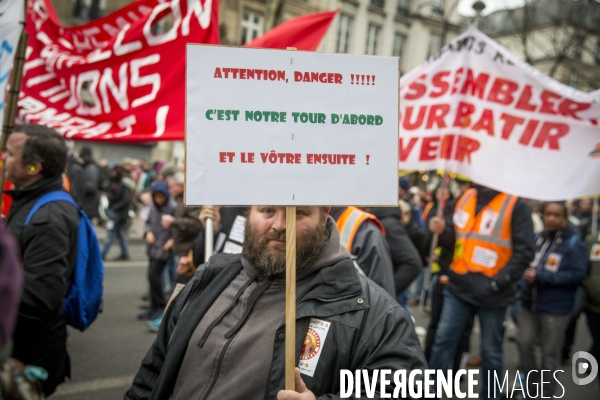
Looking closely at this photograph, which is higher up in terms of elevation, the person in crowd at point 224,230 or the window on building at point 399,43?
the window on building at point 399,43

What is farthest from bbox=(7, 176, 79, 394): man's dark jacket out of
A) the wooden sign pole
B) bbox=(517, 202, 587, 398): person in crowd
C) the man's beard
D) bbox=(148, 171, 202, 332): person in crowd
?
bbox=(517, 202, 587, 398): person in crowd

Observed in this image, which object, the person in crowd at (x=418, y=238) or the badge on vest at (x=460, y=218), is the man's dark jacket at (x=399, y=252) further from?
the person in crowd at (x=418, y=238)

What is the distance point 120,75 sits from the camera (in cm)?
373

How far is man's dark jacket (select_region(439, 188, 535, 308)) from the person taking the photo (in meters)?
4.01

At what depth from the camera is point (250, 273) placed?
209 centimetres

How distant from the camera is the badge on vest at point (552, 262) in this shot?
15.0 feet

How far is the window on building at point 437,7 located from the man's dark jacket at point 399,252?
101 ft

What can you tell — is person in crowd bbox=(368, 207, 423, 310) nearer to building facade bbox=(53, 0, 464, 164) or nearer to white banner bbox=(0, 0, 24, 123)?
white banner bbox=(0, 0, 24, 123)

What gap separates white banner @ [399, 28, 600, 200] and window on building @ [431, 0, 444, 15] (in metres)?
29.6

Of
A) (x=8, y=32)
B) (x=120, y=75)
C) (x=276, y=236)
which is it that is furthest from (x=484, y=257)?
(x=8, y=32)

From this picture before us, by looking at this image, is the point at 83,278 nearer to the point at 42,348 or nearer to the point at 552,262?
the point at 42,348

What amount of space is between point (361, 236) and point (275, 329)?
1.34 metres

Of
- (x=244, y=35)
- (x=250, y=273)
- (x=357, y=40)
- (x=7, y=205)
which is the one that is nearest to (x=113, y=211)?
(x=7, y=205)

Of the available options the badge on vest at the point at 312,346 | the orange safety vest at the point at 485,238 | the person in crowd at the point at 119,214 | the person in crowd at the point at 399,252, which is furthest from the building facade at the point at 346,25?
the badge on vest at the point at 312,346
